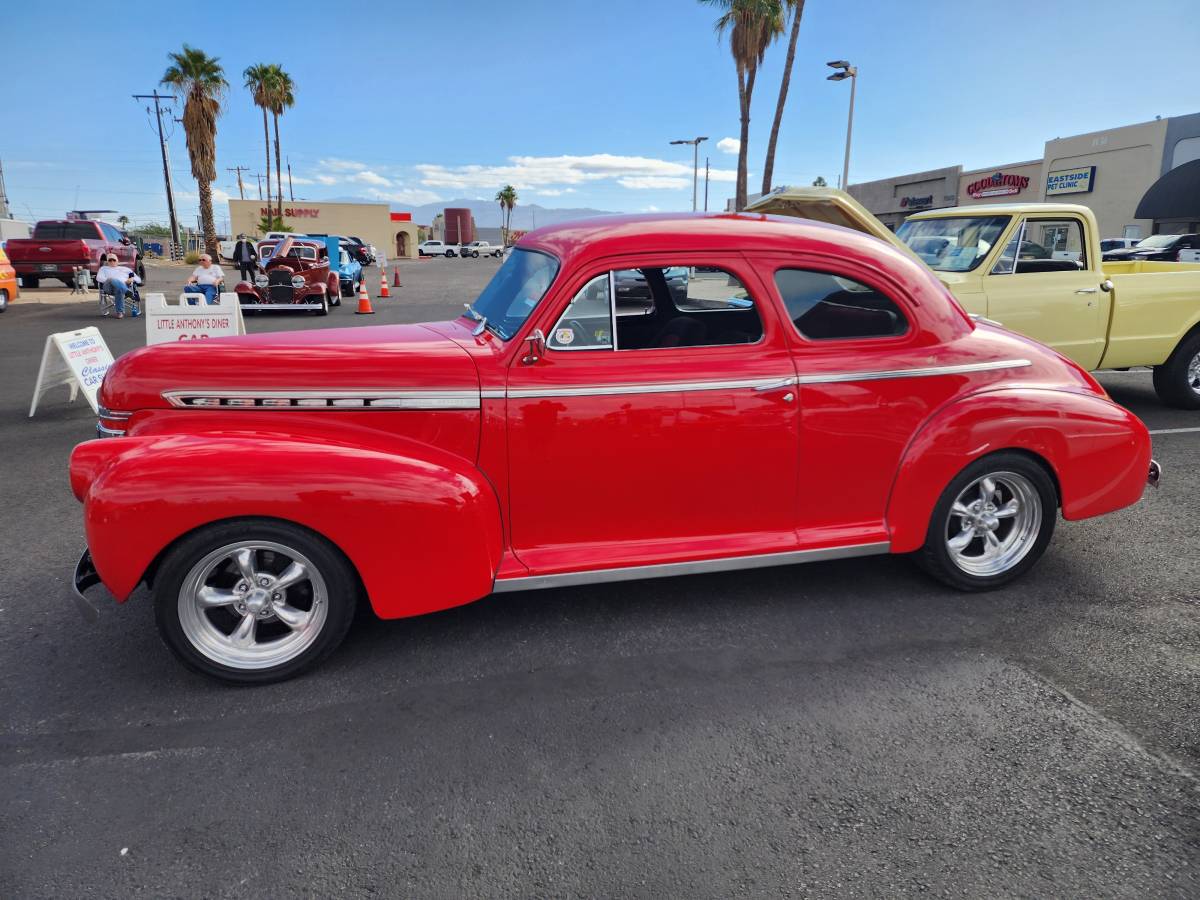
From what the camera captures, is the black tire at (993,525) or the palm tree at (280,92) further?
the palm tree at (280,92)

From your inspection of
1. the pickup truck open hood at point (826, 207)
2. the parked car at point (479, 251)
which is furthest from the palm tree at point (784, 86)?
the parked car at point (479, 251)

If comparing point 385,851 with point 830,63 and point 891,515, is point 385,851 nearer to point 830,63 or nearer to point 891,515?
point 891,515

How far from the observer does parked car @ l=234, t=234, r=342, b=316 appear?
17516 mm

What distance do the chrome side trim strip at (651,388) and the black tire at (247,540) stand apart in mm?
1000

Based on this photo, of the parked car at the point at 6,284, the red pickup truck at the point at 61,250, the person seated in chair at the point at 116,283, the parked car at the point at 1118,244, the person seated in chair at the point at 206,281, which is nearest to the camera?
the person seated in chair at the point at 206,281

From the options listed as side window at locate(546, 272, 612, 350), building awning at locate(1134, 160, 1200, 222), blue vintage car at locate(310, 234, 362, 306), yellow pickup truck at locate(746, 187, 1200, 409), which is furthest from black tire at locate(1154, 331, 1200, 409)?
building awning at locate(1134, 160, 1200, 222)

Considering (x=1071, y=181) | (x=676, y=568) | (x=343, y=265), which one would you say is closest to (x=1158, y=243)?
(x=1071, y=181)

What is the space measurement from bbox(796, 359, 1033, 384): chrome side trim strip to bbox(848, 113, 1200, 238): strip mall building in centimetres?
3093

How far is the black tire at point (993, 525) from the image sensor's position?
3.77m

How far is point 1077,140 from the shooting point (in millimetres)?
35906

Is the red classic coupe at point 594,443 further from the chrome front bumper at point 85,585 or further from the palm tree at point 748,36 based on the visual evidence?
the palm tree at point 748,36

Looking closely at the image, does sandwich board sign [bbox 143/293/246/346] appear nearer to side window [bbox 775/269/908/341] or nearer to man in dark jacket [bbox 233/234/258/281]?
side window [bbox 775/269/908/341]

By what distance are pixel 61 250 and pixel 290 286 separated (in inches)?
356

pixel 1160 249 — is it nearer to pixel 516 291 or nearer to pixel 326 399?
pixel 516 291
